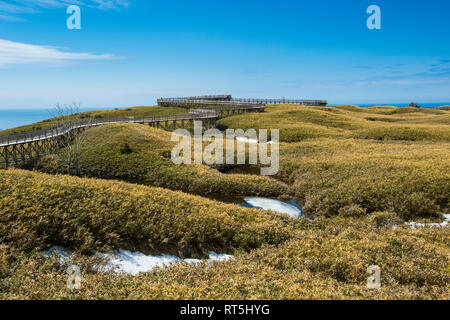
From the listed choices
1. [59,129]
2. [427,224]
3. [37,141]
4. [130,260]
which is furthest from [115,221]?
[59,129]

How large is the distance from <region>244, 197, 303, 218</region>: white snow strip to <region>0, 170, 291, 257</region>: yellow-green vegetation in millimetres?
3863

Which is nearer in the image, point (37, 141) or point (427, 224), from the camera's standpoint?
point (427, 224)

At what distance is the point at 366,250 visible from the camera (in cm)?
1481

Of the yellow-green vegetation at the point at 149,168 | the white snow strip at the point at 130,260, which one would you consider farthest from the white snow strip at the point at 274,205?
the white snow strip at the point at 130,260

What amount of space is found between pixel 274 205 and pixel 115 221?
1409 centimetres

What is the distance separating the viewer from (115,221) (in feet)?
55.0

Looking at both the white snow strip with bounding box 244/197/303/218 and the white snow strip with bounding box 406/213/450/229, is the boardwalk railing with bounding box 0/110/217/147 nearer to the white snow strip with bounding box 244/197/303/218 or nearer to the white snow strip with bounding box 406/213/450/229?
the white snow strip with bounding box 244/197/303/218

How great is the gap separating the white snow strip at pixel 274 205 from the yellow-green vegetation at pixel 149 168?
1.57 m

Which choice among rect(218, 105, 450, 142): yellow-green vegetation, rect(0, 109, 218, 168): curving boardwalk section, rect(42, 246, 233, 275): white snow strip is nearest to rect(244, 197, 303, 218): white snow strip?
rect(42, 246, 233, 275): white snow strip

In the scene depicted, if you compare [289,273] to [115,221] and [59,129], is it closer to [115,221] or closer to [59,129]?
[115,221]

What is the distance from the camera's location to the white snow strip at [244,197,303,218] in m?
24.5

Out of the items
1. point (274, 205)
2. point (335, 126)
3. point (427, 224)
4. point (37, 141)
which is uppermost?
point (335, 126)
